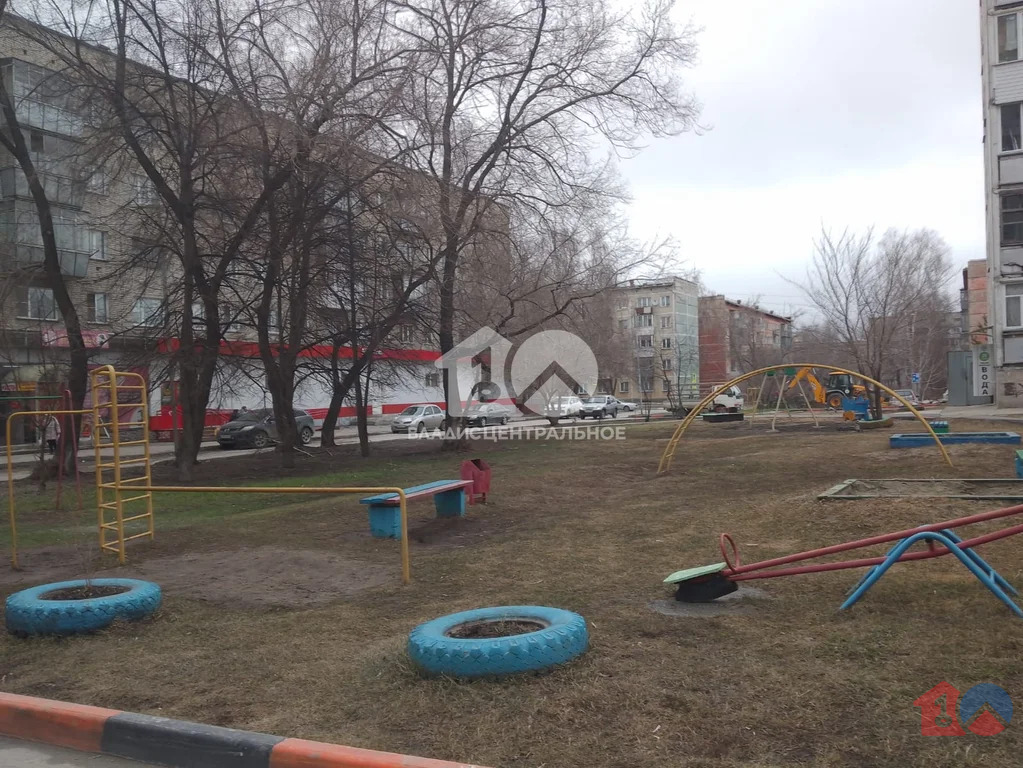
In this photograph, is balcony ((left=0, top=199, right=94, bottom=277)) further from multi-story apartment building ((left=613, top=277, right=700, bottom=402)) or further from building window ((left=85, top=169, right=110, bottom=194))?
multi-story apartment building ((left=613, top=277, right=700, bottom=402))

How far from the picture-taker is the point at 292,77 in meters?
16.7

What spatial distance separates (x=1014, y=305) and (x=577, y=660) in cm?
3186

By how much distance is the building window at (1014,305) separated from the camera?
30016mm

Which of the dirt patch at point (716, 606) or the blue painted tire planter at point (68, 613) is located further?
the blue painted tire planter at point (68, 613)

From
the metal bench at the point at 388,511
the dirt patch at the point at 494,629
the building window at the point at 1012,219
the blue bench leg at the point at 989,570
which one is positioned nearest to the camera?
the dirt patch at the point at 494,629

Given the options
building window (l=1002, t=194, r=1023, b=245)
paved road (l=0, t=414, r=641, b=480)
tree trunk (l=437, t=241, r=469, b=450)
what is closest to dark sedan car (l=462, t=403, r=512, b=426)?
paved road (l=0, t=414, r=641, b=480)

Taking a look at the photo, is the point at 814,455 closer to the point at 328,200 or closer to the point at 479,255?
the point at 479,255

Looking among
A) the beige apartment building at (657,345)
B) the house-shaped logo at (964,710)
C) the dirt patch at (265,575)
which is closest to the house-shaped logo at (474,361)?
the dirt patch at (265,575)

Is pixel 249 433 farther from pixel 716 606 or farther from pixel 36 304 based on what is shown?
pixel 716 606

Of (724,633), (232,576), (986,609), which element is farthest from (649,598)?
(232,576)

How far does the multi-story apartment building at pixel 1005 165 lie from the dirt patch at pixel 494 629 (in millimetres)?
31344

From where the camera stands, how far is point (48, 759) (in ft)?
13.4

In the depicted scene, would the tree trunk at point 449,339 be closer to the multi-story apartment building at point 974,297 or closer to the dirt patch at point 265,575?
the dirt patch at point 265,575

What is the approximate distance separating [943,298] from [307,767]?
61.4m
